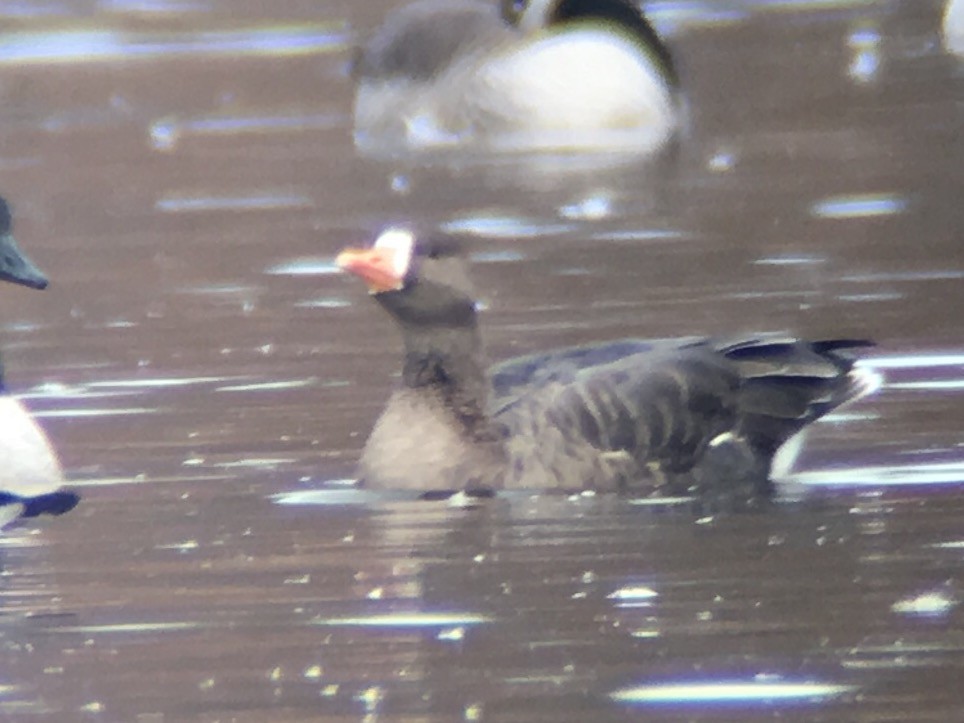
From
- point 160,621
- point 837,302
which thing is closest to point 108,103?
point 837,302

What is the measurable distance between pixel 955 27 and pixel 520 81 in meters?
3.10

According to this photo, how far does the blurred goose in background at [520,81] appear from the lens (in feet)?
42.8

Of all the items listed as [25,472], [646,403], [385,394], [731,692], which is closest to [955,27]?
[385,394]

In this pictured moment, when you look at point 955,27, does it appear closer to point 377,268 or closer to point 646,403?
point 646,403

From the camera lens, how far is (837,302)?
862 cm

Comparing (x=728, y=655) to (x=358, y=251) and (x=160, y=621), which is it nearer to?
(x=160, y=621)

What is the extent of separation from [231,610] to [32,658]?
50 centimetres

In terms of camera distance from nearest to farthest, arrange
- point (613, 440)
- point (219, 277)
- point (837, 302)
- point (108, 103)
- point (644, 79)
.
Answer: point (613, 440)
point (837, 302)
point (219, 277)
point (644, 79)
point (108, 103)

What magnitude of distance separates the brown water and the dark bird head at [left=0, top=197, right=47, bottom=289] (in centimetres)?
52

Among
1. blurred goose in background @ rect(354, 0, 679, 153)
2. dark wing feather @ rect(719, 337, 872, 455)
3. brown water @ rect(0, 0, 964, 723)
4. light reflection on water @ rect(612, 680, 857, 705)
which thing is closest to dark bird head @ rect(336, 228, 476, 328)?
brown water @ rect(0, 0, 964, 723)

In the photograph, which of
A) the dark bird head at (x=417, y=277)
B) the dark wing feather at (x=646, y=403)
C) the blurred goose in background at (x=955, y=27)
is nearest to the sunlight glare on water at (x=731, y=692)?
the dark wing feather at (x=646, y=403)

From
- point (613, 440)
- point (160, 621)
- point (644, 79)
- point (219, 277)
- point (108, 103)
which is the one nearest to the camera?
point (160, 621)

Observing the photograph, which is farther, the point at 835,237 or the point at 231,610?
the point at 835,237

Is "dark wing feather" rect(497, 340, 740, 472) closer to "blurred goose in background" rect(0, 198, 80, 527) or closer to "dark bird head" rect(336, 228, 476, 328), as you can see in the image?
"dark bird head" rect(336, 228, 476, 328)
